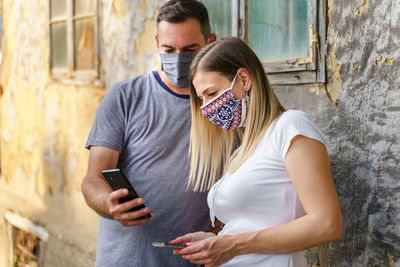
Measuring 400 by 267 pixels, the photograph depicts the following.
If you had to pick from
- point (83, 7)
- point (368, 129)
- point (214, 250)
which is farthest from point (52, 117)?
point (214, 250)

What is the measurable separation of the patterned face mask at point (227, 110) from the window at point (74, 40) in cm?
329

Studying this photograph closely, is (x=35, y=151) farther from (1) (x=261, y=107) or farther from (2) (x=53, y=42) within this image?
(1) (x=261, y=107)

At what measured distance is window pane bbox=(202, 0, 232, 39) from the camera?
3.52 meters

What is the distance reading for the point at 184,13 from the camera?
2.60 metres

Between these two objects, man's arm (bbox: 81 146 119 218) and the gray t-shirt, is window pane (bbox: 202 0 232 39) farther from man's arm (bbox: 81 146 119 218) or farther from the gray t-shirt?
man's arm (bbox: 81 146 119 218)

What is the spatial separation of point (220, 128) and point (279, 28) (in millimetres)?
986

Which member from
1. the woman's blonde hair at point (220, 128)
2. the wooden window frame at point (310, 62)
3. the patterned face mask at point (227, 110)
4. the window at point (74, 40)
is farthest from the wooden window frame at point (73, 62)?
the patterned face mask at point (227, 110)

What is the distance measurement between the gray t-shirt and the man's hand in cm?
28

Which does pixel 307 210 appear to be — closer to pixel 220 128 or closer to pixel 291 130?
pixel 291 130

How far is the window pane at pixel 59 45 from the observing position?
603cm

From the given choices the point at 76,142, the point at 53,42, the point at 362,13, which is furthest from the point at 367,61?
the point at 53,42

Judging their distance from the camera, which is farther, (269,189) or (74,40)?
(74,40)

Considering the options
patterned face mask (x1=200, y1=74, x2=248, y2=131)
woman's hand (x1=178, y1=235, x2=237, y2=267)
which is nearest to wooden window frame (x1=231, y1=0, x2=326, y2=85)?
patterned face mask (x1=200, y1=74, x2=248, y2=131)

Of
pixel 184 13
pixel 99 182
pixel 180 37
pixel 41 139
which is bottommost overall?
pixel 41 139
